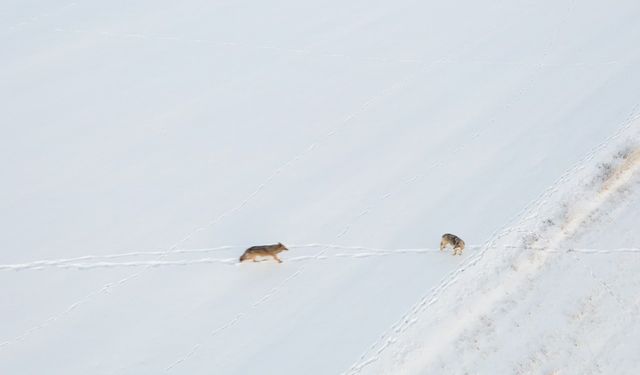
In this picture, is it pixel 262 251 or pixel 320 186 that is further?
pixel 320 186

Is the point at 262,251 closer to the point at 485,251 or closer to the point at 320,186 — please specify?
the point at 320,186

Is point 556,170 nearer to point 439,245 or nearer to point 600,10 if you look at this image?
point 439,245

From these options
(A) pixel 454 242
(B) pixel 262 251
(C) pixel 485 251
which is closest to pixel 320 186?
(B) pixel 262 251

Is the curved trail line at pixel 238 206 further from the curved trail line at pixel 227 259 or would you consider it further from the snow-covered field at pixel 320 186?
the curved trail line at pixel 227 259

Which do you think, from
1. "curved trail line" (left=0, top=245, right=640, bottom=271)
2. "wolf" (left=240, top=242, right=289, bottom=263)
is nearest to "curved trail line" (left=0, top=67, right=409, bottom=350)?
"curved trail line" (left=0, top=245, right=640, bottom=271)

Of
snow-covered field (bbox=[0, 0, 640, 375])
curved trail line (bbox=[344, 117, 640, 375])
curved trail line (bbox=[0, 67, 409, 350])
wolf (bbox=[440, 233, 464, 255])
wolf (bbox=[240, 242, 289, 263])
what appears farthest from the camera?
wolf (bbox=[440, 233, 464, 255])

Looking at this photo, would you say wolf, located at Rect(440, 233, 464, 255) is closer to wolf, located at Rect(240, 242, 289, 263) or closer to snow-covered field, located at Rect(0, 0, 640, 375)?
snow-covered field, located at Rect(0, 0, 640, 375)
